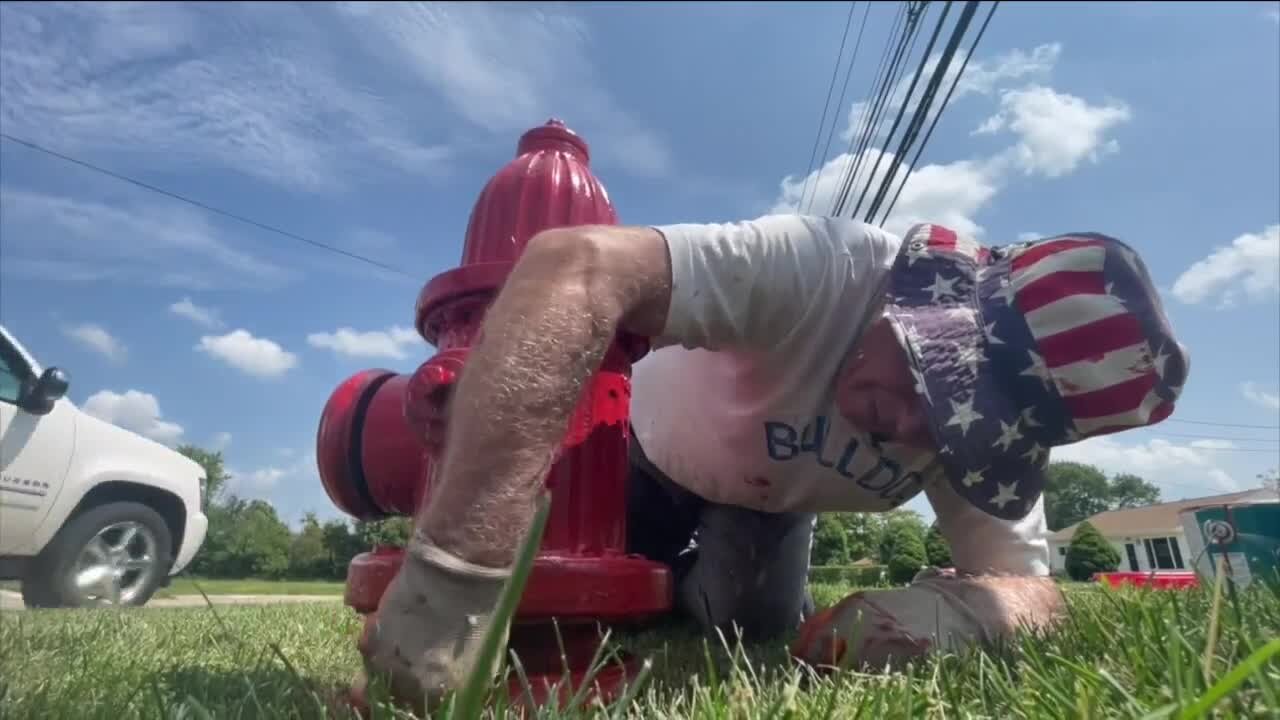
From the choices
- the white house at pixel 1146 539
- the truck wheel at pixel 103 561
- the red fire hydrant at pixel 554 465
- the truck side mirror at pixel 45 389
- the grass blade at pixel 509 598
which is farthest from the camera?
the white house at pixel 1146 539

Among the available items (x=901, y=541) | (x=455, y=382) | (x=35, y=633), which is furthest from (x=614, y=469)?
(x=901, y=541)

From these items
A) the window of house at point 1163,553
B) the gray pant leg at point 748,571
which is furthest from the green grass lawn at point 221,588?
the window of house at point 1163,553

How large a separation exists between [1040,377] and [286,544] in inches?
1384

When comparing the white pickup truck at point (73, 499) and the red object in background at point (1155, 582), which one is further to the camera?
the white pickup truck at point (73, 499)

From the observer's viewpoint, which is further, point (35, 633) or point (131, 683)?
point (35, 633)

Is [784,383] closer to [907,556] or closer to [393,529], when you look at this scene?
[393,529]

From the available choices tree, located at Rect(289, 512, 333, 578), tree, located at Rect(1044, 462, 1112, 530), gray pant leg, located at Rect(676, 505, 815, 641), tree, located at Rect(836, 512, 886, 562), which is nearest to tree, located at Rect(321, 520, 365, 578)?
tree, located at Rect(289, 512, 333, 578)

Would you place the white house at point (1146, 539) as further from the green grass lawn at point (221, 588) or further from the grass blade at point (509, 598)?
the grass blade at point (509, 598)

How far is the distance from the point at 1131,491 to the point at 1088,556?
37.7 meters

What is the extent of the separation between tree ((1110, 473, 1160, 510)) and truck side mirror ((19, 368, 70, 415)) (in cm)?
5797

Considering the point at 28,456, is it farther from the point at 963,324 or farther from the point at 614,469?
the point at 963,324

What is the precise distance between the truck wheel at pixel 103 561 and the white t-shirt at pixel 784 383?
3.81 metres

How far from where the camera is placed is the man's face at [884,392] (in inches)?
50.1

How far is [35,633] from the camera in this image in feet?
6.21
